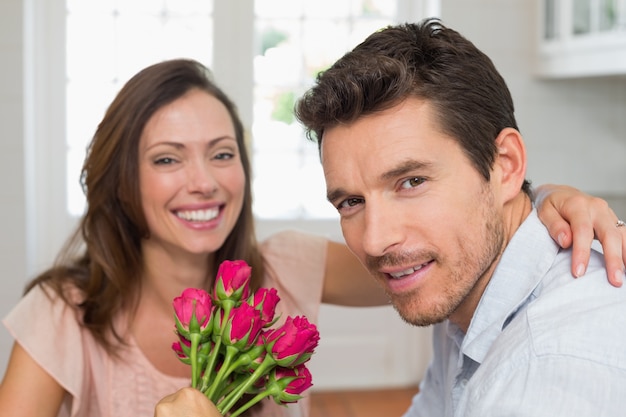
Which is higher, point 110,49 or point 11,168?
point 110,49

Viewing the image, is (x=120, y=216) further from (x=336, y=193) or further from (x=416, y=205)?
(x=416, y=205)

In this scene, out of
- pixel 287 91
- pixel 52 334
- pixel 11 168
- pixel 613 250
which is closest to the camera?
pixel 613 250

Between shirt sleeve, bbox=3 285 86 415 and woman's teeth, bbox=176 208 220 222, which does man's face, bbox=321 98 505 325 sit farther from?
shirt sleeve, bbox=3 285 86 415

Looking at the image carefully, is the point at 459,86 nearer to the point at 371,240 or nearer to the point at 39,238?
the point at 371,240

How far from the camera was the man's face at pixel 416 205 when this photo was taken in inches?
49.7

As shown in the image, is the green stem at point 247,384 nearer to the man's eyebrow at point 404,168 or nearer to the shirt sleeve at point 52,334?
the man's eyebrow at point 404,168

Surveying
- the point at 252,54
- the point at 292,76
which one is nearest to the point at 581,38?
the point at 292,76

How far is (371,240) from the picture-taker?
1.25m

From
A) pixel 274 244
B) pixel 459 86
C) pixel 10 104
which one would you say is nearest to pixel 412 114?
pixel 459 86

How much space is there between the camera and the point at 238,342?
43.8 inches

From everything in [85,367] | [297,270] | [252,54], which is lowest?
[85,367]

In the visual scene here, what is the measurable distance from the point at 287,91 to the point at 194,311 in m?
3.20

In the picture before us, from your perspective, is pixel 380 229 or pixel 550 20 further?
pixel 550 20

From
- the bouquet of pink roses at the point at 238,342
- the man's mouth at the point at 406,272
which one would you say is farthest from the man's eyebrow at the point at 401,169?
the bouquet of pink roses at the point at 238,342
